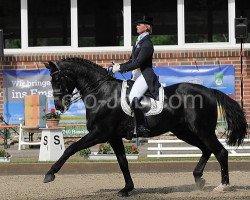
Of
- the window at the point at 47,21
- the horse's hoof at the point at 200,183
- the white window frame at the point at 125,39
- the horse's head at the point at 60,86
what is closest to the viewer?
the horse's head at the point at 60,86

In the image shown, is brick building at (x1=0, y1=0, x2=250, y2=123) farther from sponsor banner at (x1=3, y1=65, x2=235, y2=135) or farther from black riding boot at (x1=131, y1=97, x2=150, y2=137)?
black riding boot at (x1=131, y1=97, x2=150, y2=137)

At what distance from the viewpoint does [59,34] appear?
20969 millimetres

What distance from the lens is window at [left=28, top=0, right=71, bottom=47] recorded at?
21.0 meters

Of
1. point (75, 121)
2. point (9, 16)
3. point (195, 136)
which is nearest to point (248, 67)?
point (75, 121)

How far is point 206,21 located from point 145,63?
9943 mm

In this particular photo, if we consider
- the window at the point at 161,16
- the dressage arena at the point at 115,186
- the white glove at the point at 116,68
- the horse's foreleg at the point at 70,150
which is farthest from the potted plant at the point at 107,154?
the window at the point at 161,16

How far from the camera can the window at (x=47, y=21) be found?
21.0 metres

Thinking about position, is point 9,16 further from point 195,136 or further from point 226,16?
point 195,136

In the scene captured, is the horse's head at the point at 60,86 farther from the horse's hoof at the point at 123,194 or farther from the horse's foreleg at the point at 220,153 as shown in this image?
the horse's foreleg at the point at 220,153

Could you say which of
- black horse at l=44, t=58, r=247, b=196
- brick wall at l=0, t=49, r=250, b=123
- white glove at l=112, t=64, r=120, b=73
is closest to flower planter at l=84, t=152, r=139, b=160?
black horse at l=44, t=58, r=247, b=196

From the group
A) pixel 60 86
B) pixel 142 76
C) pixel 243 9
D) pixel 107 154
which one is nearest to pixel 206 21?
pixel 243 9

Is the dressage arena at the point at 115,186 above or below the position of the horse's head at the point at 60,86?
below

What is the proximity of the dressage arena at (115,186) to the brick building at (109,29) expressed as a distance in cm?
735

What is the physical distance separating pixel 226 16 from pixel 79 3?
154 inches
